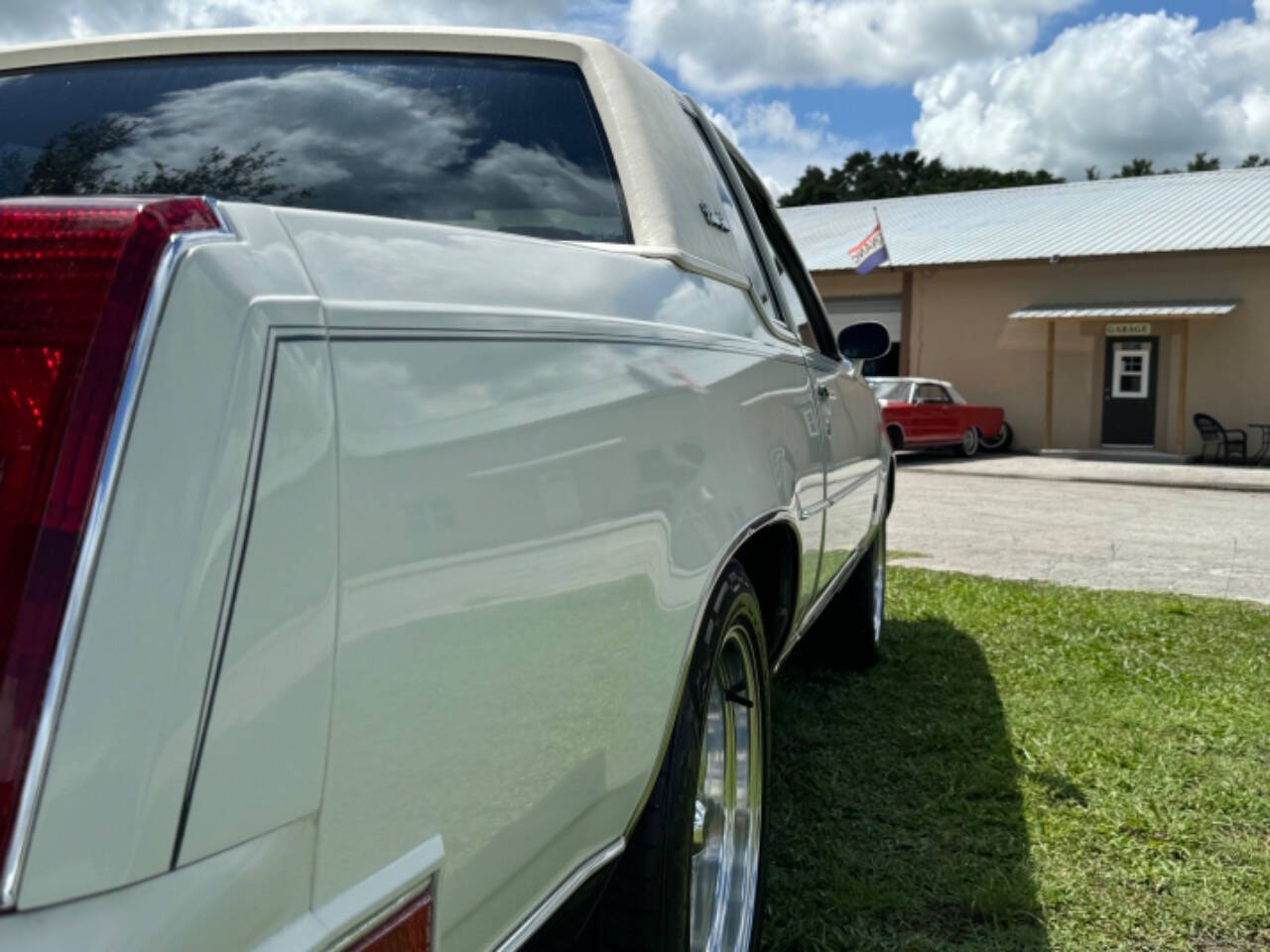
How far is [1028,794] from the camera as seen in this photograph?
12.5 ft

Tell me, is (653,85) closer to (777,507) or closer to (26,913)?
(777,507)

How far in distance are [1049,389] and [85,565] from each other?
25167mm

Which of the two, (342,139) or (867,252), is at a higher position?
(867,252)

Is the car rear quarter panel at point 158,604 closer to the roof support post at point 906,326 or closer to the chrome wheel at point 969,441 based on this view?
the chrome wheel at point 969,441

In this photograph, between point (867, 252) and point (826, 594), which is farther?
point (867, 252)

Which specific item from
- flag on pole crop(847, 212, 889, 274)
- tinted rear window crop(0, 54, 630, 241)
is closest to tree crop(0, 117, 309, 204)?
tinted rear window crop(0, 54, 630, 241)

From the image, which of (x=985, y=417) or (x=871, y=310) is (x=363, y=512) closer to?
(x=985, y=417)

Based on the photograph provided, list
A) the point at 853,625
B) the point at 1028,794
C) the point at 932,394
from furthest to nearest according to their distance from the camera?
1. the point at 932,394
2. the point at 853,625
3. the point at 1028,794

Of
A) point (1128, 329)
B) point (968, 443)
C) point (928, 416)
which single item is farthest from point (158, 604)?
point (1128, 329)

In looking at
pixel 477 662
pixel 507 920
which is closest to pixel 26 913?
pixel 477 662

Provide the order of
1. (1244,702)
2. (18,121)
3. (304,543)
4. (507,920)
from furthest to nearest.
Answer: (1244,702), (18,121), (507,920), (304,543)

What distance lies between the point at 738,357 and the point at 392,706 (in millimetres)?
1358

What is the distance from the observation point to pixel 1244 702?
485cm

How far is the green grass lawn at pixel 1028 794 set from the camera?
2.96 metres
